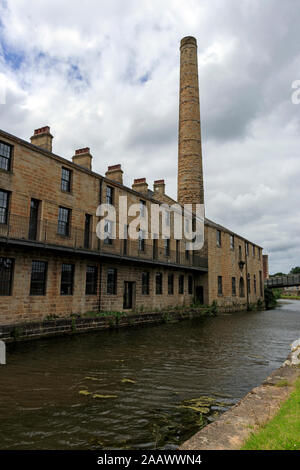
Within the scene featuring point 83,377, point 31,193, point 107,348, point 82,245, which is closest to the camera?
point 83,377

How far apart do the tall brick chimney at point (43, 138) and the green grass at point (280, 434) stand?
→ 15.9 m

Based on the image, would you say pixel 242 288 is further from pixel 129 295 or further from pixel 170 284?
pixel 129 295

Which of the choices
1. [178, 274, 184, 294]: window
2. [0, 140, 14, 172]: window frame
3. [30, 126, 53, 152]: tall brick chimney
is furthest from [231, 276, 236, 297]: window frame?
[0, 140, 14, 172]: window frame

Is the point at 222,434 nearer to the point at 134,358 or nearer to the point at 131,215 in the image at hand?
the point at 134,358

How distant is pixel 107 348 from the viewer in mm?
11164

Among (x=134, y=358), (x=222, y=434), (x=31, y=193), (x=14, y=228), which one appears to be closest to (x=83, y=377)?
(x=134, y=358)

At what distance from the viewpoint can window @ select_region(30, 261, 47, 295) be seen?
14.4 m

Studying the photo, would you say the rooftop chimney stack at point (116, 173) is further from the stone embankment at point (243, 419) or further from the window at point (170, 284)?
the stone embankment at point (243, 419)

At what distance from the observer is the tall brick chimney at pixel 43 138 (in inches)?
656

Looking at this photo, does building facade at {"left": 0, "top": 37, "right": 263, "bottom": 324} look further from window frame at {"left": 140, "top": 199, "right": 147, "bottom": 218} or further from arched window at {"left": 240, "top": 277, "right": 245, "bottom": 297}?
arched window at {"left": 240, "top": 277, "right": 245, "bottom": 297}

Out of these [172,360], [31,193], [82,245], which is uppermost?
[31,193]

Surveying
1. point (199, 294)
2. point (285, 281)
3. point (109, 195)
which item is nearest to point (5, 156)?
point (109, 195)
